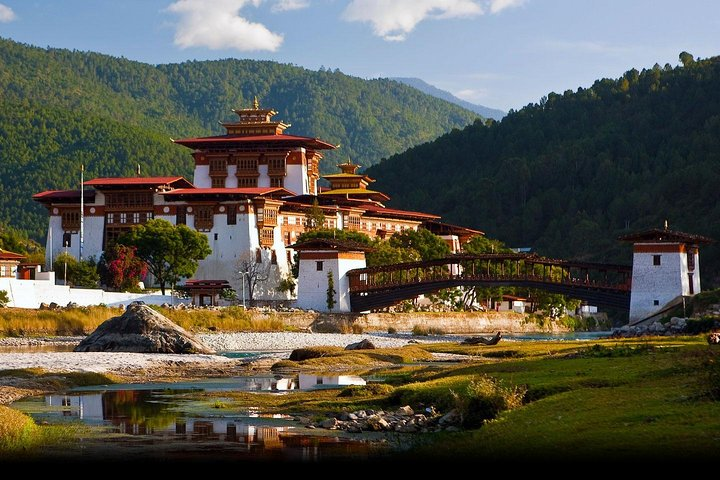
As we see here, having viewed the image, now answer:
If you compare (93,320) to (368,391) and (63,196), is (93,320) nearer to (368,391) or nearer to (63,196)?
(63,196)

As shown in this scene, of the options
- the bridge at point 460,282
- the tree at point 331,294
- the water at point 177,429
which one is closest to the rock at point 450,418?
the water at point 177,429

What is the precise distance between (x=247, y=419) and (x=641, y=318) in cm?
6009

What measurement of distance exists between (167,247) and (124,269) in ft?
13.4

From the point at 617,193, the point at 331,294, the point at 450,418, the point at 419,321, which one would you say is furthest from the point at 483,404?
the point at 617,193

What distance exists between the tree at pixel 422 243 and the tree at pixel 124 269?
2585 cm

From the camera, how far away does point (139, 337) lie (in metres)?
59.3

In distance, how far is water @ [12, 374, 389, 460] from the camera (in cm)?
2620

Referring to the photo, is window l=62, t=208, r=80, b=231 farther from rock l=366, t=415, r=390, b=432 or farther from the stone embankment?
rock l=366, t=415, r=390, b=432

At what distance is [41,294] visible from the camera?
91.9 meters

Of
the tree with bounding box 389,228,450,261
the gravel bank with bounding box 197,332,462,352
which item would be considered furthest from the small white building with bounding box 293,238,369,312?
the tree with bounding box 389,228,450,261

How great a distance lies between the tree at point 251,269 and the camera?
115312 mm

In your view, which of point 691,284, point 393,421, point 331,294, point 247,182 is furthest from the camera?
point 247,182

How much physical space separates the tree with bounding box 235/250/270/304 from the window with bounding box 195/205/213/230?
4786 mm

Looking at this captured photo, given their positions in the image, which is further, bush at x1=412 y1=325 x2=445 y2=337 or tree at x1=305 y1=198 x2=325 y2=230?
tree at x1=305 y1=198 x2=325 y2=230
